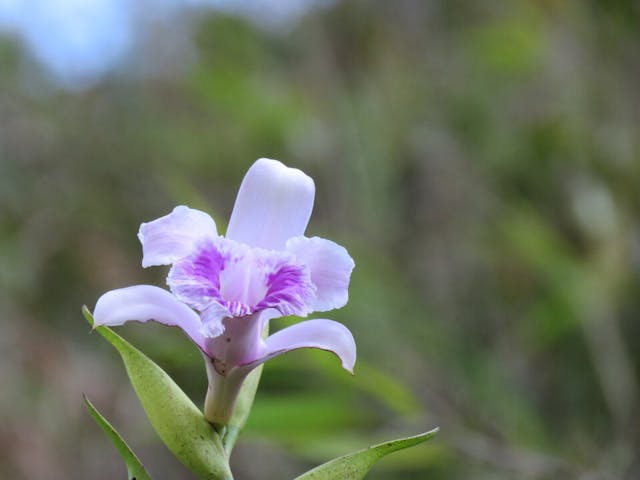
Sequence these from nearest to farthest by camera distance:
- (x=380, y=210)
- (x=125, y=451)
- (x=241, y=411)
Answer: (x=125, y=451), (x=241, y=411), (x=380, y=210)

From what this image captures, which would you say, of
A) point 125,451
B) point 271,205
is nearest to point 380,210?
point 271,205

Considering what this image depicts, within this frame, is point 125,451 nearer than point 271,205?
Yes

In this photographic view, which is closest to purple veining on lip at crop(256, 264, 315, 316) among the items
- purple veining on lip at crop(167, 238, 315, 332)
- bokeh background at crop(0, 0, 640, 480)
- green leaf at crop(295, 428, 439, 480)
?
purple veining on lip at crop(167, 238, 315, 332)

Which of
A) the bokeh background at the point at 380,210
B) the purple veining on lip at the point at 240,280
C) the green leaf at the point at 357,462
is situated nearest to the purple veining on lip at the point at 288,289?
the purple veining on lip at the point at 240,280

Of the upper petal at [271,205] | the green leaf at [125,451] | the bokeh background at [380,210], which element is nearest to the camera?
the green leaf at [125,451]

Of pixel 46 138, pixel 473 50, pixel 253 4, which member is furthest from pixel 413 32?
pixel 46 138

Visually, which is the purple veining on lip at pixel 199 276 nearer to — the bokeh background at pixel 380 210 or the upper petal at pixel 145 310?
the upper petal at pixel 145 310

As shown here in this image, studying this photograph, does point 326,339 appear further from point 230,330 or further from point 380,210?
point 380,210
